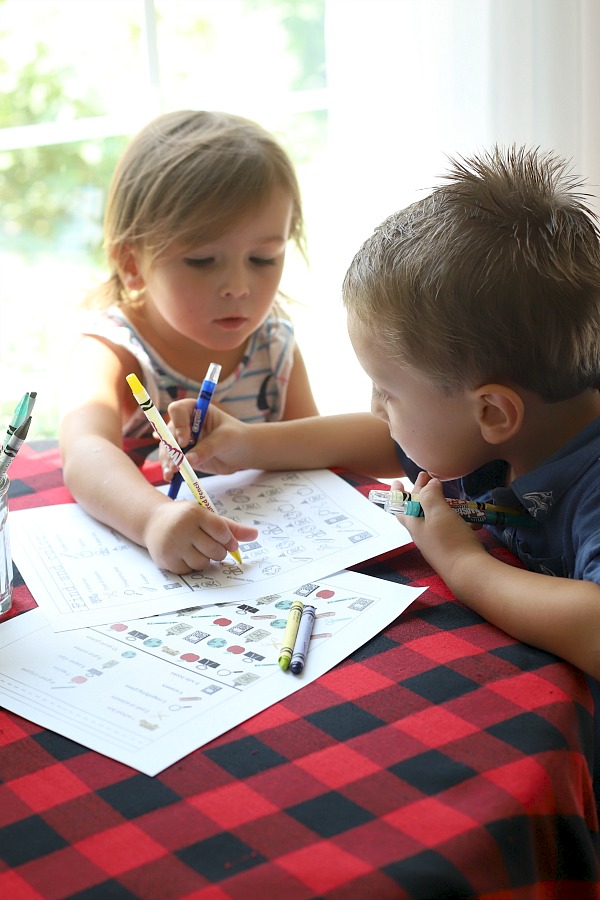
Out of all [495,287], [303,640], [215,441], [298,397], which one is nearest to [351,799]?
[303,640]

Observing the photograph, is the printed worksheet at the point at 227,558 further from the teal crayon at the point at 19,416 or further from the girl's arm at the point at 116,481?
the teal crayon at the point at 19,416

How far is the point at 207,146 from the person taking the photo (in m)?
1.44

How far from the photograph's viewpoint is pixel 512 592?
0.85m

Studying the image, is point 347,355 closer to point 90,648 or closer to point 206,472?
point 206,472

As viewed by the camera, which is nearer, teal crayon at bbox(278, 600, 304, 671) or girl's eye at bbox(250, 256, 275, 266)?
teal crayon at bbox(278, 600, 304, 671)

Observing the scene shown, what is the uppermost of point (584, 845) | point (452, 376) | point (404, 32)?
point (404, 32)

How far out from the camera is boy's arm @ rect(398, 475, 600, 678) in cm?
80

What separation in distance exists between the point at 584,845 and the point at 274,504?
1.89 feet

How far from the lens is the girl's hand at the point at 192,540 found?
97 centimetres

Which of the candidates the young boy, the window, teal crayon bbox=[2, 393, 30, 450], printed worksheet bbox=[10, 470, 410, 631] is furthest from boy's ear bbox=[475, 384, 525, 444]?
the window

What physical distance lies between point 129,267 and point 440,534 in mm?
819

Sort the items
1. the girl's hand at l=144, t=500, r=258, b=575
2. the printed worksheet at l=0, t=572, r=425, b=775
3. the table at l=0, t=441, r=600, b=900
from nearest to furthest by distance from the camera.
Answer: the table at l=0, t=441, r=600, b=900 < the printed worksheet at l=0, t=572, r=425, b=775 < the girl's hand at l=144, t=500, r=258, b=575

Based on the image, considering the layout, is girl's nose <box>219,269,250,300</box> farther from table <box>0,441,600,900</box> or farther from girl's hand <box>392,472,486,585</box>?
table <box>0,441,600,900</box>

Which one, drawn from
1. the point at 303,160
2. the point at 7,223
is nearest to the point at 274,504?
the point at 303,160
